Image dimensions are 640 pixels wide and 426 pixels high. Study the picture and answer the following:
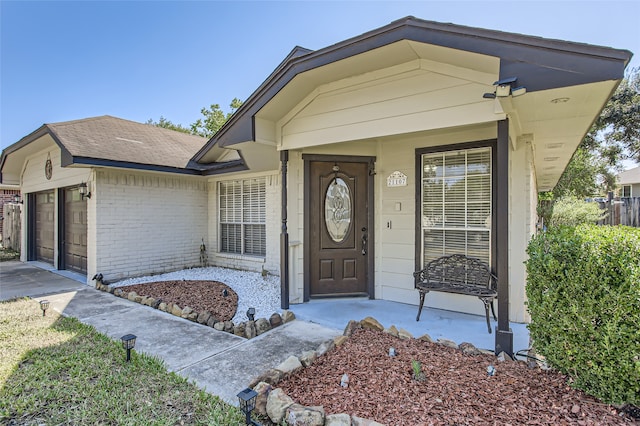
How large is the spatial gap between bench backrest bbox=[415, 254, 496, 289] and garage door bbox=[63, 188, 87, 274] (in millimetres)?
7876

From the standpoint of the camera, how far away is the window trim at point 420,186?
455cm

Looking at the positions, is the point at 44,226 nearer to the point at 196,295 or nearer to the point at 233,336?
the point at 196,295

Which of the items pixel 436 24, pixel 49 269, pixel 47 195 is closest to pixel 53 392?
pixel 436 24

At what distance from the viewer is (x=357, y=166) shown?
5660mm

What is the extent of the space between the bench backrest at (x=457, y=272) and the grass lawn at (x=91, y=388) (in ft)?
10.7

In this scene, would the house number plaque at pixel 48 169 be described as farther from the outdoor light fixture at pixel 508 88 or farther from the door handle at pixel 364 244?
the outdoor light fixture at pixel 508 88

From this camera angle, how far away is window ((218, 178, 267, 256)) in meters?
8.27

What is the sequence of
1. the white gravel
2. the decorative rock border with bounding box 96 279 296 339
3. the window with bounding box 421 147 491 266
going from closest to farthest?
the decorative rock border with bounding box 96 279 296 339 → the window with bounding box 421 147 491 266 → the white gravel

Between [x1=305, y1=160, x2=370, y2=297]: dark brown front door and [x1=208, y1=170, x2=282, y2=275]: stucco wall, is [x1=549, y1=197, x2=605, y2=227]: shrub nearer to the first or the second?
[x1=305, y1=160, x2=370, y2=297]: dark brown front door

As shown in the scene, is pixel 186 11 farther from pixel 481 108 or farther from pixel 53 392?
pixel 53 392

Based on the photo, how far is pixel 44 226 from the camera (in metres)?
9.87

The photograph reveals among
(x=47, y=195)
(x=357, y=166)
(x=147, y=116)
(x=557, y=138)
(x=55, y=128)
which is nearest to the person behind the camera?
(x=557, y=138)

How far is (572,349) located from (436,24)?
3069 millimetres

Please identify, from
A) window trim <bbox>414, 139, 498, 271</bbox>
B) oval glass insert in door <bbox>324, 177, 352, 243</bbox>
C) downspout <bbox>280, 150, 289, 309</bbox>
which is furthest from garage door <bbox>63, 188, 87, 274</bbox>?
window trim <bbox>414, 139, 498, 271</bbox>
